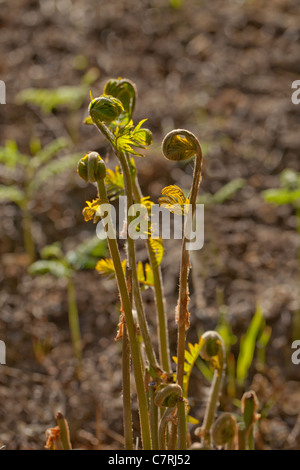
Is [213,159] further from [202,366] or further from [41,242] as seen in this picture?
[202,366]

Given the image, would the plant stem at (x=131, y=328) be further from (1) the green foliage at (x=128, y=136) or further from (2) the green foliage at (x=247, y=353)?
(2) the green foliage at (x=247, y=353)

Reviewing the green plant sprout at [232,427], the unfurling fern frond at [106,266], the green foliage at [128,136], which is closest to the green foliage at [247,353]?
the green plant sprout at [232,427]

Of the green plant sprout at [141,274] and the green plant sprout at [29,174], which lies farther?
the green plant sprout at [29,174]

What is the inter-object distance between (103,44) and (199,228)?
8.22 ft

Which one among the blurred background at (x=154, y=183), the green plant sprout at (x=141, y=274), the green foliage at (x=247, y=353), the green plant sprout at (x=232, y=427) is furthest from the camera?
the blurred background at (x=154, y=183)

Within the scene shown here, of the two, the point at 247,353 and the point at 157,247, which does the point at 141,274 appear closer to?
the point at 157,247

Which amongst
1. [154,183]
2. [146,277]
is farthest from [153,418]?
[154,183]

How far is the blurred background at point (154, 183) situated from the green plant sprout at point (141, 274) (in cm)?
15

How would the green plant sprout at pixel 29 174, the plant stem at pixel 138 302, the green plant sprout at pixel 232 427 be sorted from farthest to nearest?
the green plant sprout at pixel 29 174
the green plant sprout at pixel 232 427
the plant stem at pixel 138 302

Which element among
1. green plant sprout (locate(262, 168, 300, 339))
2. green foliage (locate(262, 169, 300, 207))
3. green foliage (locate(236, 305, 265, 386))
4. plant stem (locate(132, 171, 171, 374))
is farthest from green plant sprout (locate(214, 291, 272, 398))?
plant stem (locate(132, 171, 171, 374))

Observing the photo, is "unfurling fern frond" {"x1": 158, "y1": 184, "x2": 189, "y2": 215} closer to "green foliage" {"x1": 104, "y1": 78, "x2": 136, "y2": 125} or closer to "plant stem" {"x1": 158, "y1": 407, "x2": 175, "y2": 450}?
"green foliage" {"x1": 104, "y1": 78, "x2": 136, "y2": 125}

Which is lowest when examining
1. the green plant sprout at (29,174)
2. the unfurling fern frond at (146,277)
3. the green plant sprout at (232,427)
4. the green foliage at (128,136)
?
the green plant sprout at (232,427)

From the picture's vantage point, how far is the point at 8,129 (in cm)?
352

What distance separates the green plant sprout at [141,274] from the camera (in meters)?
1.07
